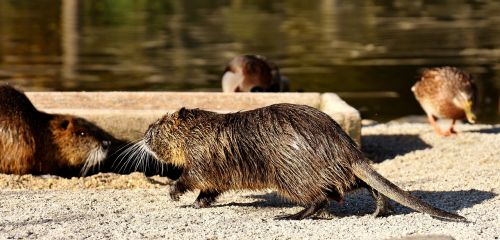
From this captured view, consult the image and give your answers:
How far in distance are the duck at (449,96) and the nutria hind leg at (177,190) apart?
4.16 meters

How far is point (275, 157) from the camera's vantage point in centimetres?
609

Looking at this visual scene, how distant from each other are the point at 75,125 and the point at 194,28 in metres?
15.3

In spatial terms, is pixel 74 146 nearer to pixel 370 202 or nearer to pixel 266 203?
pixel 266 203

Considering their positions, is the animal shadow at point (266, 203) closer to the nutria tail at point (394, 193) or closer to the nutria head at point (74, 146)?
the nutria tail at point (394, 193)

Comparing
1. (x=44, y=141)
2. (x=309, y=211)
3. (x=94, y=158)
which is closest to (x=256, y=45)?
(x=94, y=158)

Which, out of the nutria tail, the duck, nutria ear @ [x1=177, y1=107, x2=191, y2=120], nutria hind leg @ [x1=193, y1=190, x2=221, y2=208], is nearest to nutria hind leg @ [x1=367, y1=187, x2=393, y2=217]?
the nutria tail

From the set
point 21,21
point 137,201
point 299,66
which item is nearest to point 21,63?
point 299,66

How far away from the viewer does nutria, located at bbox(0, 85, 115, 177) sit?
794 cm

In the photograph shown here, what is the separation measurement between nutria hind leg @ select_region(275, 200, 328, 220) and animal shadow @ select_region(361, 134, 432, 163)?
3063 millimetres

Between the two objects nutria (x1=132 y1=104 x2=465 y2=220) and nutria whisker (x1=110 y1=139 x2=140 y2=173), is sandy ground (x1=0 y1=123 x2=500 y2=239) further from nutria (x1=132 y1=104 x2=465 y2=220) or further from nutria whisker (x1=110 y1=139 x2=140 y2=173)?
nutria whisker (x1=110 y1=139 x2=140 y2=173)

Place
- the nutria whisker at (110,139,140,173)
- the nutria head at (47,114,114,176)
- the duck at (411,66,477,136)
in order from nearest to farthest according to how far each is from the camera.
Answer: the nutria head at (47,114,114,176)
the nutria whisker at (110,139,140,173)
the duck at (411,66,477,136)

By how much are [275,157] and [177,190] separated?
2.32 ft

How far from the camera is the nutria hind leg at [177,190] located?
21.0ft

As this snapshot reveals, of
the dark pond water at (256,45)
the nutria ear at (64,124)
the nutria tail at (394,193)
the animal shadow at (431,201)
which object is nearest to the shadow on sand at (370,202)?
the animal shadow at (431,201)
